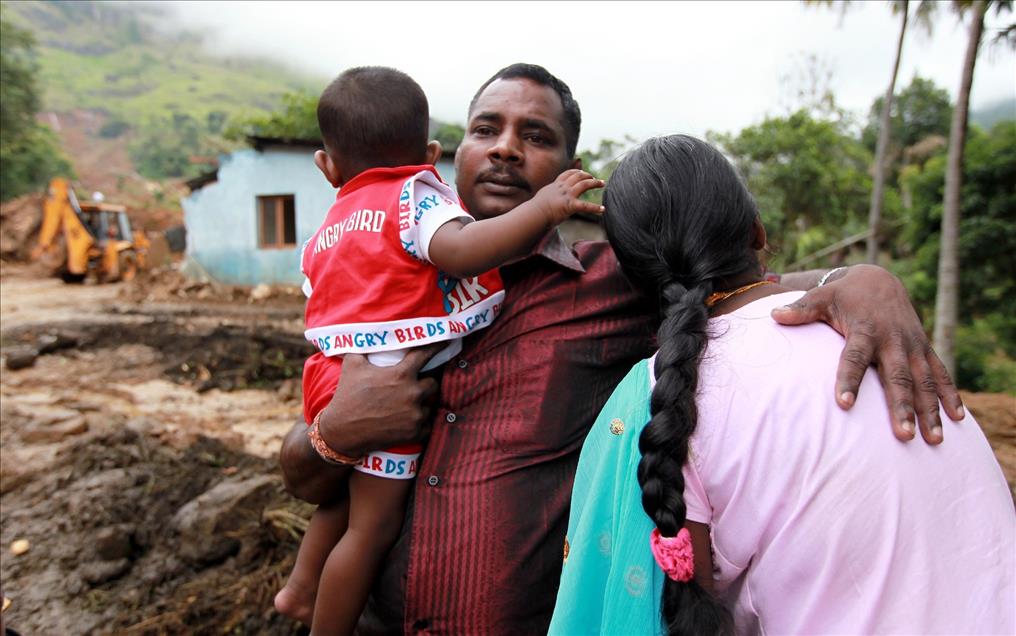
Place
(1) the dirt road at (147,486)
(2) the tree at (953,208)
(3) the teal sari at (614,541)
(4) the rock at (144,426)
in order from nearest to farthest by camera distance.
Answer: (3) the teal sari at (614,541), (1) the dirt road at (147,486), (4) the rock at (144,426), (2) the tree at (953,208)

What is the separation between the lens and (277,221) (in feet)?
50.7

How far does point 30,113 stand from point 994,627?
36.3 m

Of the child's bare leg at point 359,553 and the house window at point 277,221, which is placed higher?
the child's bare leg at point 359,553

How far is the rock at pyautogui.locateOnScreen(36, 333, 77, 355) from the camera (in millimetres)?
8562

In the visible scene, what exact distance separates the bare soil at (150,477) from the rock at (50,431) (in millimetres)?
15

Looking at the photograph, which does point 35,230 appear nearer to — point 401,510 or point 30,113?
point 30,113

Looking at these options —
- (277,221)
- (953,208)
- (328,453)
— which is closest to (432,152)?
(328,453)

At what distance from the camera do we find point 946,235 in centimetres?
870

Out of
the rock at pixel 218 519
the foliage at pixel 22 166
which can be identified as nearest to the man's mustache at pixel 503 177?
the rock at pixel 218 519

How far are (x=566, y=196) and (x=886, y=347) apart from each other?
0.77 metres

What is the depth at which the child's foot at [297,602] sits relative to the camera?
1.89 m

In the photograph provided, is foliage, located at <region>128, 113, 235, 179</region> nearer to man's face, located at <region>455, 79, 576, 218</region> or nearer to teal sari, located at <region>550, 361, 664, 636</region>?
man's face, located at <region>455, 79, 576, 218</region>

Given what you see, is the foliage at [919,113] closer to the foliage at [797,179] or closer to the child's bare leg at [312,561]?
the foliage at [797,179]

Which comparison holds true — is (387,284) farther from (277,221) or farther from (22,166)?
(22,166)
